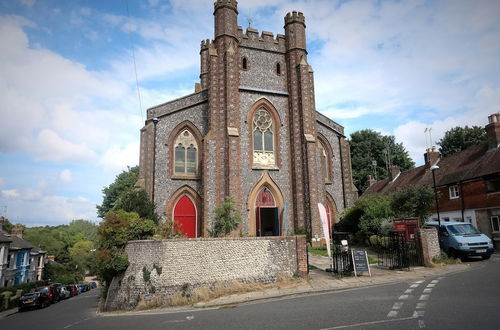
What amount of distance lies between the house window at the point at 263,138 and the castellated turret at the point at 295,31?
5865 millimetres

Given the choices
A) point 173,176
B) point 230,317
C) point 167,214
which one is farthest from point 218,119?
point 230,317

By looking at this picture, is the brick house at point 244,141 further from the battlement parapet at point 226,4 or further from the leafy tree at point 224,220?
the leafy tree at point 224,220

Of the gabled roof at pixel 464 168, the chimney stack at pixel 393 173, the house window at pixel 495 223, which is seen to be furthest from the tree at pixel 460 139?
the house window at pixel 495 223

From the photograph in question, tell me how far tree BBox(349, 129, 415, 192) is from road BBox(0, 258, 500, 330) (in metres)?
38.1

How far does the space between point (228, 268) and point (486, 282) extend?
8.84 m

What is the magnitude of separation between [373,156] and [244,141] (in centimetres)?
3154

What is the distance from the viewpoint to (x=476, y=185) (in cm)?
2480

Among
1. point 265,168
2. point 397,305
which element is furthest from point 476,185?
point 397,305

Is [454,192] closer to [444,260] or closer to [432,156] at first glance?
[432,156]

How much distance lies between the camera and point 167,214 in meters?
23.9

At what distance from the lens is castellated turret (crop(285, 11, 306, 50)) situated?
2709 centimetres

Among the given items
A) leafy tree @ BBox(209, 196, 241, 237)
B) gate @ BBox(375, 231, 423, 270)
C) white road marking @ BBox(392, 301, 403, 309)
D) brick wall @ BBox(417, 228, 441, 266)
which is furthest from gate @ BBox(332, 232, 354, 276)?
leafy tree @ BBox(209, 196, 241, 237)

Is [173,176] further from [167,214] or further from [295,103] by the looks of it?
[295,103]

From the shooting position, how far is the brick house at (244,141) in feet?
77.8
